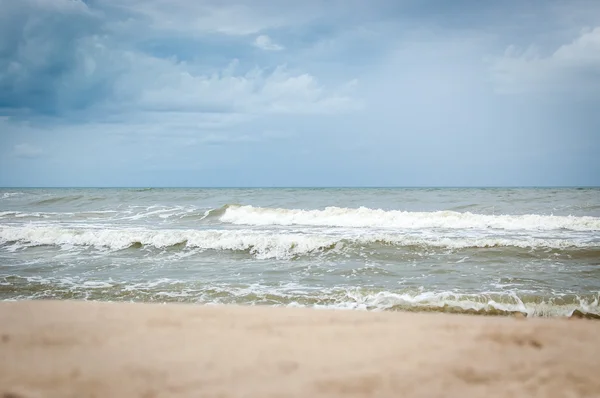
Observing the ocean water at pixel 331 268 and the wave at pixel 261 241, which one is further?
the wave at pixel 261 241

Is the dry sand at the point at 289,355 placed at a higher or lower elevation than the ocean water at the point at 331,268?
higher

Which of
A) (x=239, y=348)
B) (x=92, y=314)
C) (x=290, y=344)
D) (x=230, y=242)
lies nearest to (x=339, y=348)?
(x=290, y=344)

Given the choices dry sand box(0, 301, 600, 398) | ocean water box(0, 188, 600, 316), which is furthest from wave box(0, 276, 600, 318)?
dry sand box(0, 301, 600, 398)

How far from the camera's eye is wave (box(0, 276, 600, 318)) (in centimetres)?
618

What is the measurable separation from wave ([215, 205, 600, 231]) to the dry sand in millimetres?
12474

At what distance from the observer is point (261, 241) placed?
12.0m

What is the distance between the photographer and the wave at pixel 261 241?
37.0ft

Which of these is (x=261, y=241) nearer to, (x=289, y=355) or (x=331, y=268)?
(x=331, y=268)

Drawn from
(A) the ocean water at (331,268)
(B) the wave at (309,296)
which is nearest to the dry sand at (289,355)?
(B) the wave at (309,296)

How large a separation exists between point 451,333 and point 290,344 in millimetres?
1497

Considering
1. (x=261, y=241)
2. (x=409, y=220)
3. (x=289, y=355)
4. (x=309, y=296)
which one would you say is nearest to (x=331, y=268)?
(x=309, y=296)

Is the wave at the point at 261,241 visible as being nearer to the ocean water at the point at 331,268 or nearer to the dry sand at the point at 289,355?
the ocean water at the point at 331,268

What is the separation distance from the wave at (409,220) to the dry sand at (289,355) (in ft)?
40.9

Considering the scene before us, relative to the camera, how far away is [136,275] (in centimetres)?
882
